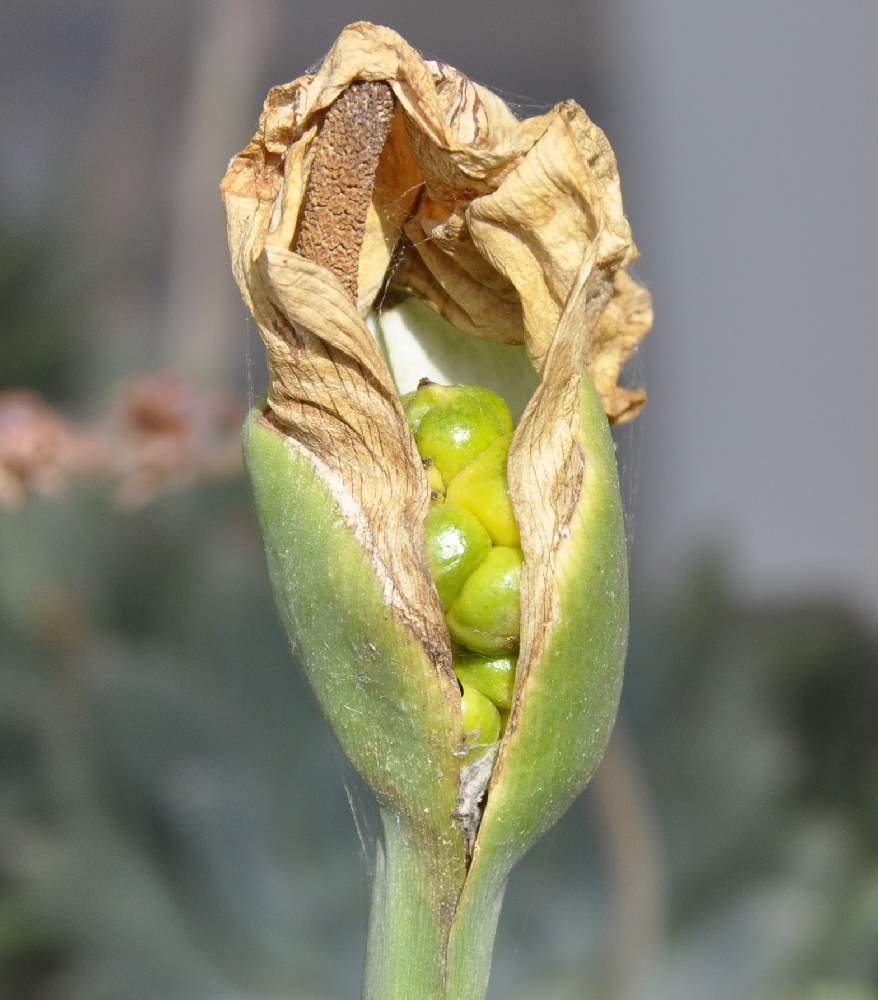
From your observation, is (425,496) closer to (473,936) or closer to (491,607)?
(491,607)

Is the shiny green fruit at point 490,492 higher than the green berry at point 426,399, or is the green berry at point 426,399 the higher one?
the green berry at point 426,399

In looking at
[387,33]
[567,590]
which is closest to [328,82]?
[387,33]

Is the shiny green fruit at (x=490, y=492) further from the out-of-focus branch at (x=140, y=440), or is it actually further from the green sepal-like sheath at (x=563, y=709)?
the out-of-focus branch at (x=140, y=440)

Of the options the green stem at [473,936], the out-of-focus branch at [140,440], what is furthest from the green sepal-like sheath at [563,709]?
the out-of-focus branch at [140,440]

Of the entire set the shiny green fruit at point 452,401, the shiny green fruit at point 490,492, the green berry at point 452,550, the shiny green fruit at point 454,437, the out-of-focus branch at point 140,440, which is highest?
the out-of-focus branch at point 140,440

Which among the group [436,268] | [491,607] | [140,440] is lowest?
[491,607]

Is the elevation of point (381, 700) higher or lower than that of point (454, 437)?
lower

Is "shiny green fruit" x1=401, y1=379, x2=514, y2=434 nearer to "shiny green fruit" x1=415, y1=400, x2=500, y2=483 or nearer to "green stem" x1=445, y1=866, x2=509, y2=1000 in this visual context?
"shiny green fruit" x1=415, y1=400, x2=500, y2=483

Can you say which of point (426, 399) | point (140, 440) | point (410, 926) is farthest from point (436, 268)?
point (140, 440)

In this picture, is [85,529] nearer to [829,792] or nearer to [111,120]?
[829,792]

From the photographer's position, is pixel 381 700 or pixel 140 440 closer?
pixel 381 700
